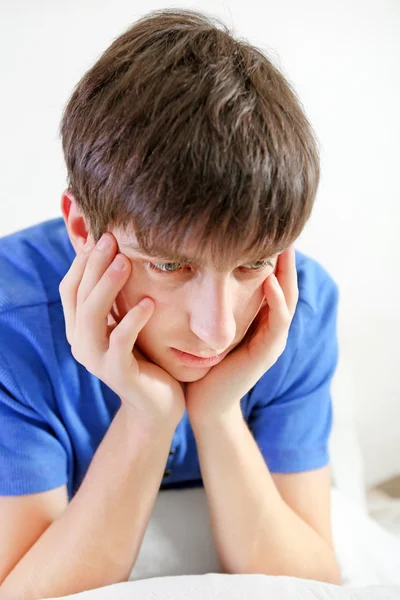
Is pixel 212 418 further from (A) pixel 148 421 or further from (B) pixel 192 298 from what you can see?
(B) pixel 192 298

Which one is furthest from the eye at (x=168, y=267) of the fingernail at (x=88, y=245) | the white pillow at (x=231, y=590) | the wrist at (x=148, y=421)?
the white pillow at (x=231, y=590)

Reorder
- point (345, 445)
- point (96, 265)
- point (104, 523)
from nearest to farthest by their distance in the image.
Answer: point (96, 265) → point (104, 523) → point (345, 445)

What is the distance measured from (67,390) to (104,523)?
0.60ft

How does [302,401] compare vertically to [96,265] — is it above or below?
below

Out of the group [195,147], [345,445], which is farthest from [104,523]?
[345,445]

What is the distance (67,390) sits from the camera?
3.14ft

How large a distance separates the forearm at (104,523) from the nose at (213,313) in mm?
206

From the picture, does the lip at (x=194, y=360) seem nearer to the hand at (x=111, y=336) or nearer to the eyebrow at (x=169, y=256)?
the hand at (x=111, y=336)

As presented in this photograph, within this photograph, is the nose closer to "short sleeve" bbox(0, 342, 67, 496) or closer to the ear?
the ear

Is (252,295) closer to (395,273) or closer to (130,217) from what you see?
(130,217)

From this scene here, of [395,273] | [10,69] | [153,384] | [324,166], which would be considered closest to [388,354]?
[395,273]

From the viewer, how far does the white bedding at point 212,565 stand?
851 millimetres

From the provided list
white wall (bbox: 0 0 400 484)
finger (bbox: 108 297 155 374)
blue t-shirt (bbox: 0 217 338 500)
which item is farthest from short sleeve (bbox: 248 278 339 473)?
white wall (bbox: 0 0 400 484)

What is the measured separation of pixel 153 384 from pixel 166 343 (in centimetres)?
7
